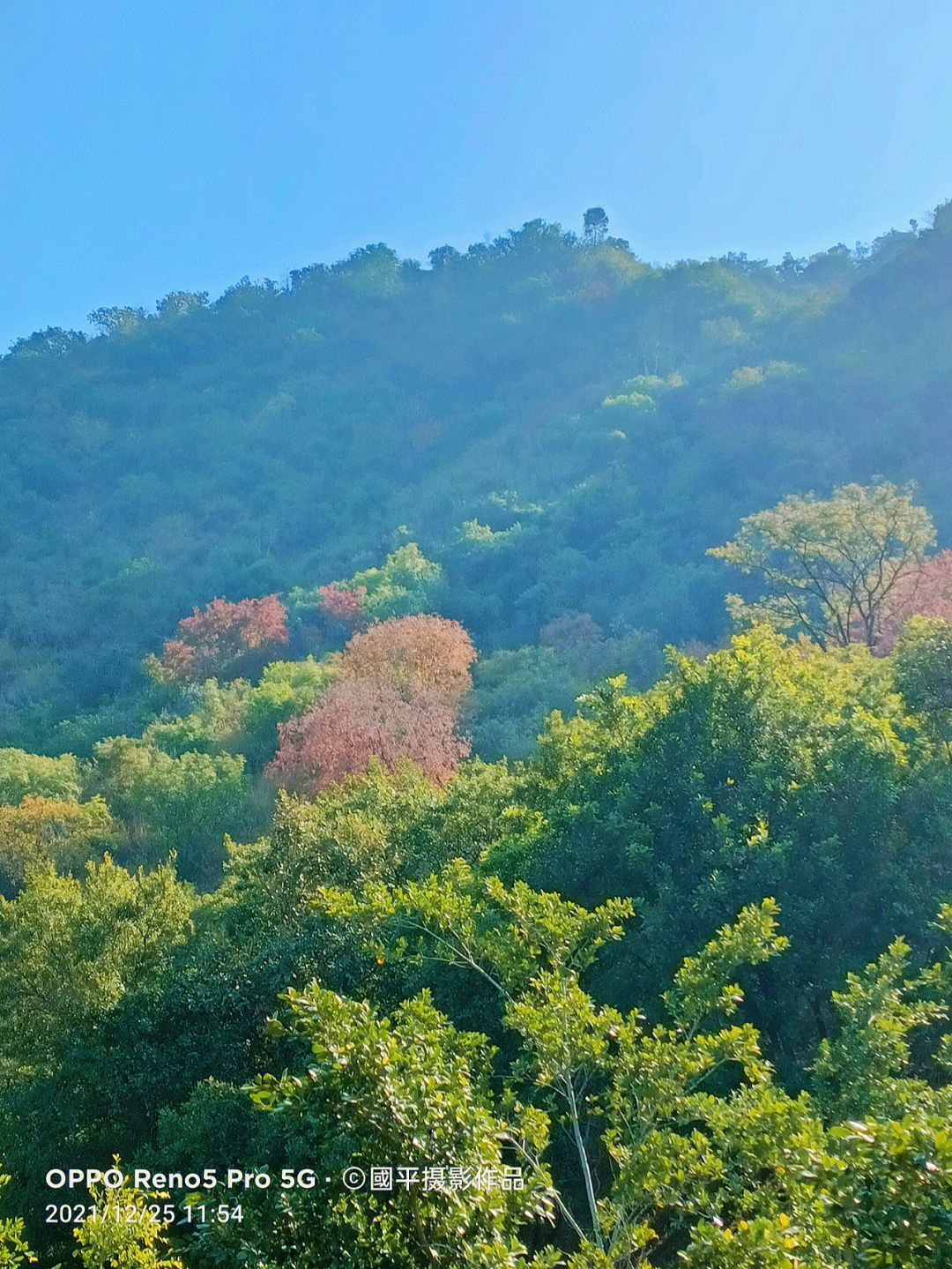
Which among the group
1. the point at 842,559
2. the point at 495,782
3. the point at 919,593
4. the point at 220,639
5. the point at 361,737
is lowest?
the point at 495,782

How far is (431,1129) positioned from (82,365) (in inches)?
2612

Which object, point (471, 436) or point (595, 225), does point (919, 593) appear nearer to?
point (471, 436)

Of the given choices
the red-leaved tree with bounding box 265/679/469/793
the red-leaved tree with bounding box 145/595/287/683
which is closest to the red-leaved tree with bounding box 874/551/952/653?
the red-leaved tree with bounding box 265/679/469/793

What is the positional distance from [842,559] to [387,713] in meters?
12.7

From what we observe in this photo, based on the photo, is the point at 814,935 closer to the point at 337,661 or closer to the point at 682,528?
the point at 337,661

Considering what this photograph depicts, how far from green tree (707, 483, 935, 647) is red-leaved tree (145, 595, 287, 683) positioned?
1614 centimetres

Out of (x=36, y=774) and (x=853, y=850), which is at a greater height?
(x=36, y=774)

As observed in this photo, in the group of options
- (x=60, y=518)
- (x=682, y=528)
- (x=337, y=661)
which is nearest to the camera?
(x=337, y=661)

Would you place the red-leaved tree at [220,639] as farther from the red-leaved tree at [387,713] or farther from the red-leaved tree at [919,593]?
the red-leaved tree at [919,593]

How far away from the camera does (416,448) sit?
174 feet

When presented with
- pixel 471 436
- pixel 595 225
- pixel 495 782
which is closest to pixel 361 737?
pixel 495 782

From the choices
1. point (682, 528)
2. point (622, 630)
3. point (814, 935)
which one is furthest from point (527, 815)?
point (682, 528)

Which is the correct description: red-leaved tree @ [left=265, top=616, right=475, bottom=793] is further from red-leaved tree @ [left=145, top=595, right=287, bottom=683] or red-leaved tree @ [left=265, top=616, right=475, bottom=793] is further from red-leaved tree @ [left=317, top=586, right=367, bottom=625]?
red-leaved tree @ [left=145, top=595, right=287, bottom=683]

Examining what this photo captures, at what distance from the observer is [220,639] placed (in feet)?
114
